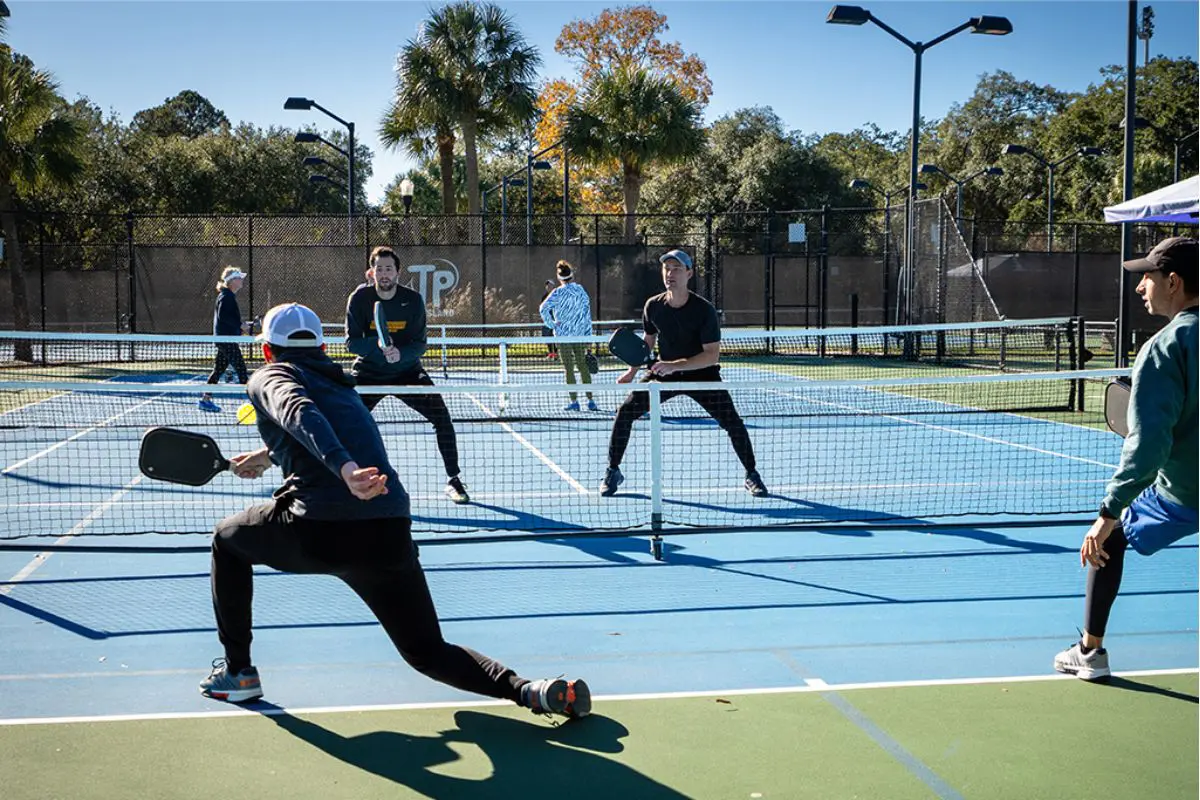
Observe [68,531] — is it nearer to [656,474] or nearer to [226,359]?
[656,474]

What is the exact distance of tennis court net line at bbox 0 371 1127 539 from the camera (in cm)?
888

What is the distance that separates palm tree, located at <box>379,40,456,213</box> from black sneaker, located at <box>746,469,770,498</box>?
28.1m

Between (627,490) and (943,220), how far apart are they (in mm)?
17840

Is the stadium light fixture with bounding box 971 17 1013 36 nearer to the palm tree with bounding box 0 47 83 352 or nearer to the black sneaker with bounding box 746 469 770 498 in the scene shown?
the black sneaker with bounding box 746 469 770 498

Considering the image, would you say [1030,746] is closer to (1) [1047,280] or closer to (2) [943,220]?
Result: (2) [943,220]

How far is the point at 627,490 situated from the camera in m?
10.3

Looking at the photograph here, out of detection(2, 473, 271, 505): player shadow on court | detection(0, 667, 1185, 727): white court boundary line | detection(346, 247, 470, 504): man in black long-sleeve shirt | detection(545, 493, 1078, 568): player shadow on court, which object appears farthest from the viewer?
detection(2, 473, 271, 505): player shadow on court

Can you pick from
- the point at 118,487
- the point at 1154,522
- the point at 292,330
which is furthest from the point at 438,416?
the point at 1154,522

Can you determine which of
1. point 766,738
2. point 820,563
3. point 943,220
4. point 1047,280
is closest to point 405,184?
point 943,220

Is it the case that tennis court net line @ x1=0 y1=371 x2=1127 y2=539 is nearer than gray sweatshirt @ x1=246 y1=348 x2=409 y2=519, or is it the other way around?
gray sweatshirt @ x1=246 y1=348 x2=409 y2=519

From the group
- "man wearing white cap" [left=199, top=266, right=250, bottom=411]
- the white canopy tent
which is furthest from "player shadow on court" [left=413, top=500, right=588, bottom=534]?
"man wearing white cap" [left=199, top=266, right=250, bottom=411]

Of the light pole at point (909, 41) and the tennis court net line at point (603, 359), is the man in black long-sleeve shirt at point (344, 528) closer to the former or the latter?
the tennis court net line at point (603, 359)

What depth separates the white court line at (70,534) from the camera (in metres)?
7.17

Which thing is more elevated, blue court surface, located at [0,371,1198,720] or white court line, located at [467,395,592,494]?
white court line, located at [467,395,592,494]
